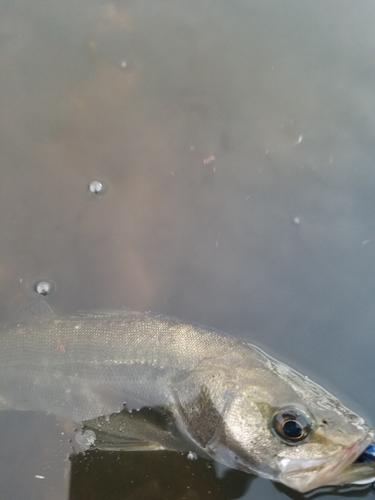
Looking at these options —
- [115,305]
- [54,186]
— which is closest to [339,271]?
[115,305]

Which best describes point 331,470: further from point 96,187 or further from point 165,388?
point 96,187

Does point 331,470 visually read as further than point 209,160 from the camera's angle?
No

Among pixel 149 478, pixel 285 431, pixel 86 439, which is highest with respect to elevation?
pixel 285 431

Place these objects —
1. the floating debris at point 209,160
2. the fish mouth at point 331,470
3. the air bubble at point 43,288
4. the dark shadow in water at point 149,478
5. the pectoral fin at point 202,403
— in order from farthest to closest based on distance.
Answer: the floating debris at point 209,160 → the air bubble at point 43,288 → the dark shadow in water at point 149,478 → the pectoral fin at point 202,403 → the fish mouth at point 331,470

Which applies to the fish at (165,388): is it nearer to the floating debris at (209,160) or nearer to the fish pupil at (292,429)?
the fish pupil at (292,429)

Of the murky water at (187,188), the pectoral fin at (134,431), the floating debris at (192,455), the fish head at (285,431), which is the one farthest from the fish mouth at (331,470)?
the pectoral fin at (134,431)

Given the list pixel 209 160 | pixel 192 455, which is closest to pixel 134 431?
pixel 192 455
